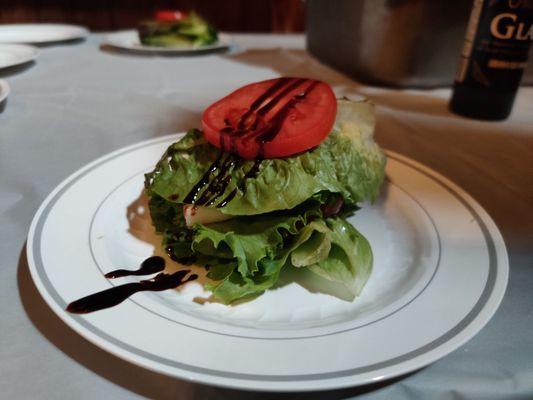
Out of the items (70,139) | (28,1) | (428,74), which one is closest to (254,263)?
(70,139)

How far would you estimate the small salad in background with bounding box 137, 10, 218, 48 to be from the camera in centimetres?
186

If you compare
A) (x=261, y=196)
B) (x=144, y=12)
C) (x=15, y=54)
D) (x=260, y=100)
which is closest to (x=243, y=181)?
(x=261, y=196)

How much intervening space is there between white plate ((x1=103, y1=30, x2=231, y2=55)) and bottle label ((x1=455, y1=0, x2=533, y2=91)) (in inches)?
39.5

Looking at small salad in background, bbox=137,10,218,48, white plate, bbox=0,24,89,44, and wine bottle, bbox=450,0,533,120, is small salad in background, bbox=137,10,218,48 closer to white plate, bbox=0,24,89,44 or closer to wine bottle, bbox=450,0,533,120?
white plate, bbox=0,24,89,44

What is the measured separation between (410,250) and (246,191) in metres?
0.28

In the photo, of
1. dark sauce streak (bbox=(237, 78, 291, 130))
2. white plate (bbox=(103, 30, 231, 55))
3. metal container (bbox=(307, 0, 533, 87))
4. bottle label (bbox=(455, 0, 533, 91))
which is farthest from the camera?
white plate (bbox=(103, 30, 231, 55))

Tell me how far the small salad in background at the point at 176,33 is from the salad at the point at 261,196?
4.04 feet

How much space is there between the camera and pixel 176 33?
1.89 m

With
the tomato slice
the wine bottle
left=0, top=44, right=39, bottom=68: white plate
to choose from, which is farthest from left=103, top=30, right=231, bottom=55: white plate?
the tomato slice

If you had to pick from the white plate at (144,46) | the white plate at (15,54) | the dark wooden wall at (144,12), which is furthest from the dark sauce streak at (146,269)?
the dark wooden wall at (144,12)

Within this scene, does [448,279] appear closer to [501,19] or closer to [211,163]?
[211,163]

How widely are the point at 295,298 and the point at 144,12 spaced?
321 centimetres

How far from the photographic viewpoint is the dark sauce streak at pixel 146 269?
61 cm

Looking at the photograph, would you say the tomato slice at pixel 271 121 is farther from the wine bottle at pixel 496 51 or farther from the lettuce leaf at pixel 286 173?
the wine bottle at pixel 496 51
